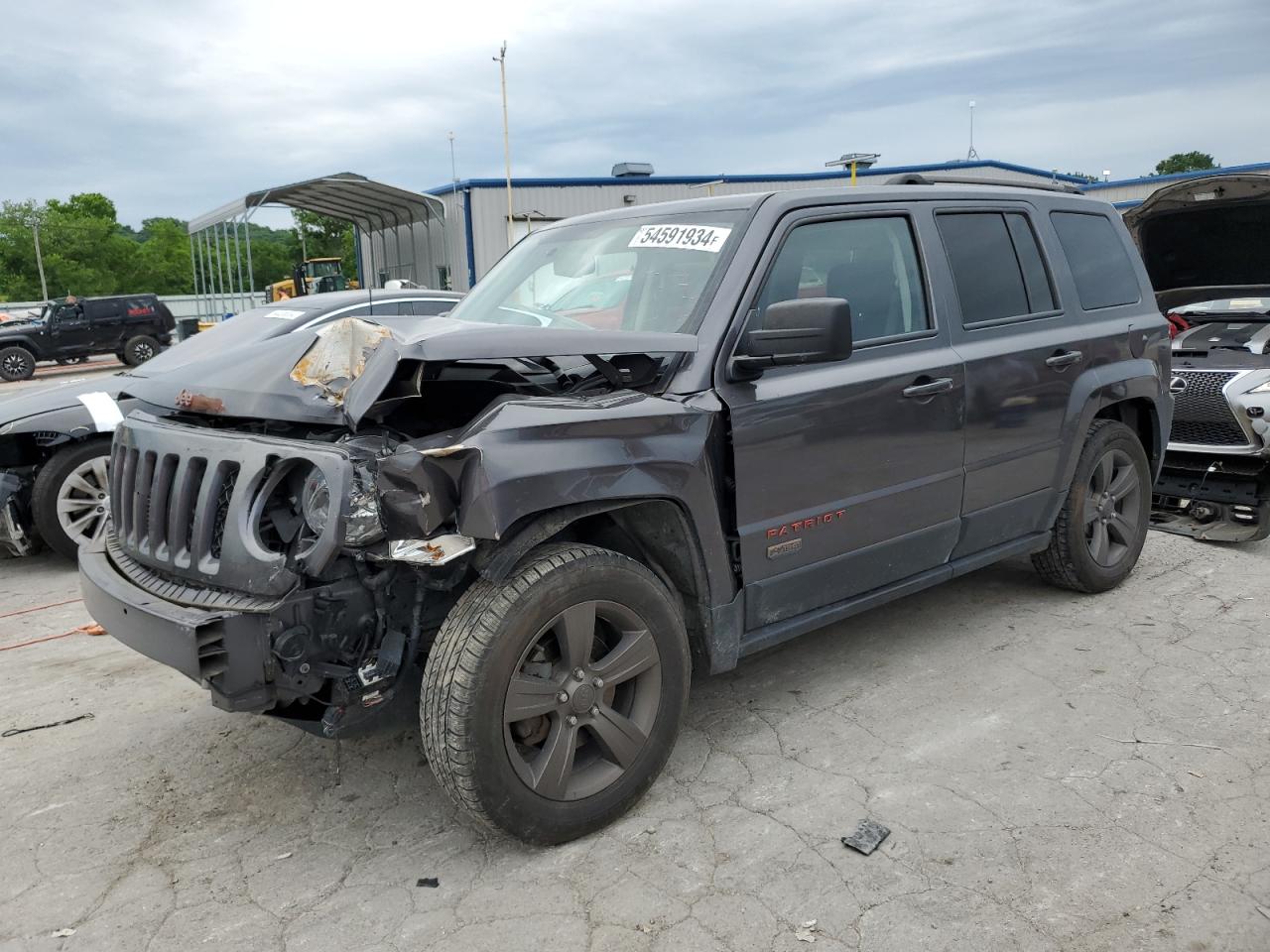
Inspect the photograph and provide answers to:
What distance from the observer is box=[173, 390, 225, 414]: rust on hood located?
3.10 meters

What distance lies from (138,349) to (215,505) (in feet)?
79.4

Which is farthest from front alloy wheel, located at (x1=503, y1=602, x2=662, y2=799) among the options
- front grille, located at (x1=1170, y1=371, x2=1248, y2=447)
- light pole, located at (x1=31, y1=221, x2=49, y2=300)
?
light pole, located at (x1=31, y1=221, x2=49, y2=300)

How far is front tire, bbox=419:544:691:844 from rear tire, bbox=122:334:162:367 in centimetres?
2419

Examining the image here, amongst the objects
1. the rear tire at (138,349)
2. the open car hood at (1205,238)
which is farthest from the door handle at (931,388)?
the rear tire at (138,349)

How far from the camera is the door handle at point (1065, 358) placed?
4.29m

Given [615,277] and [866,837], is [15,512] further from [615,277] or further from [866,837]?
[866,837]

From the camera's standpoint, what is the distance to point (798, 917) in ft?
8.48

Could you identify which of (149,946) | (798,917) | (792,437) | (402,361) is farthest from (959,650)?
(149,946)

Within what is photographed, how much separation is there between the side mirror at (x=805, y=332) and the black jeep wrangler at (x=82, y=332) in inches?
926

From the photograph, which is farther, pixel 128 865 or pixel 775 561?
pixel 775 561

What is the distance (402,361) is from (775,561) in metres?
1.43

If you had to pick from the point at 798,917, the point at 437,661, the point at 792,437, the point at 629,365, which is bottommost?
the point at 798,917

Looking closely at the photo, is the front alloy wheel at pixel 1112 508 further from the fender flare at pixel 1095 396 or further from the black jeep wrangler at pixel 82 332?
the black jeep wrangler at pixel 82 332

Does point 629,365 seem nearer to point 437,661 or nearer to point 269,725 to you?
point 437,661
